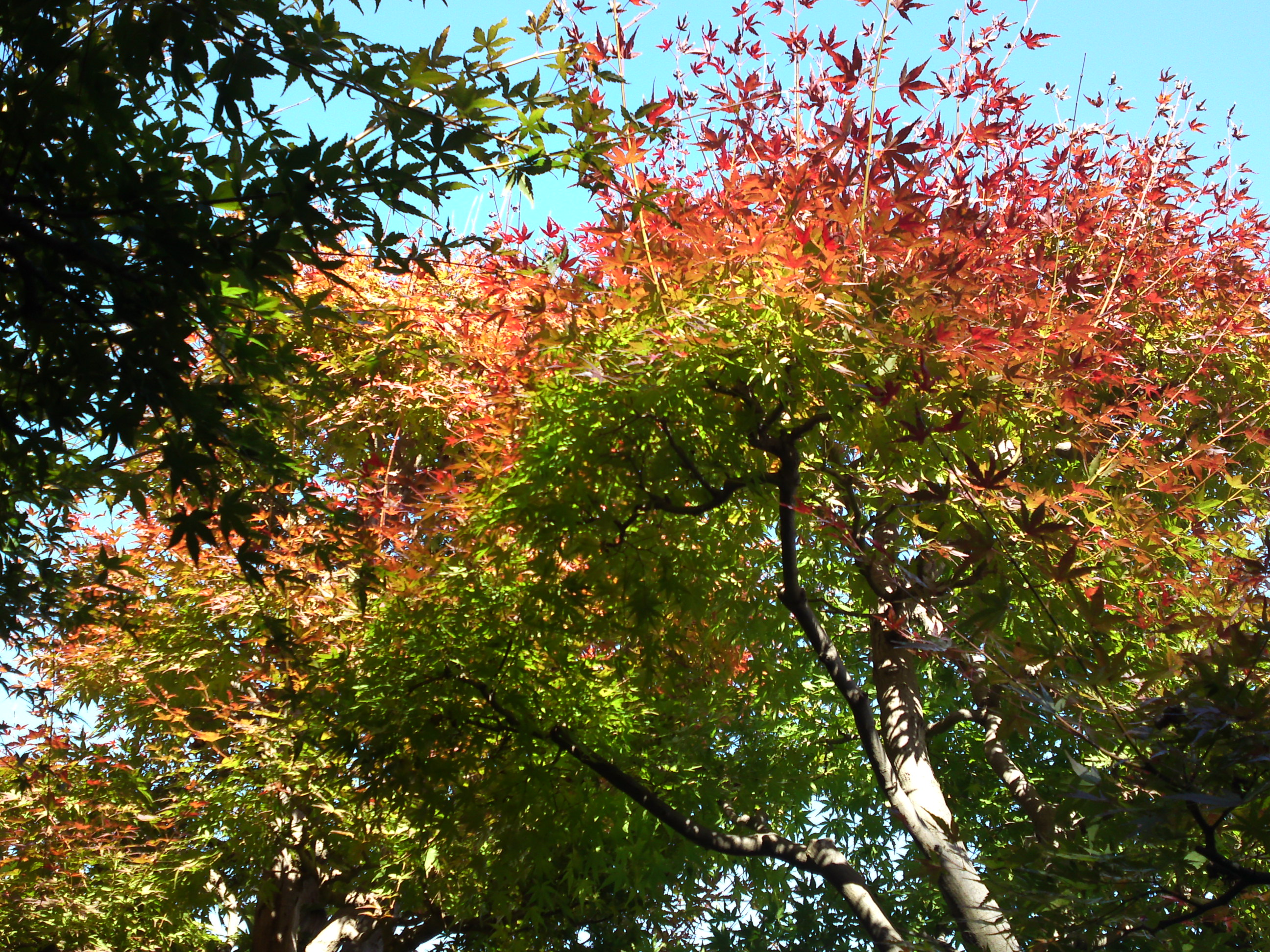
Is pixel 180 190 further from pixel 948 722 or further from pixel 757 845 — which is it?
pixel 948 722

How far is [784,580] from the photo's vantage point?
529cm

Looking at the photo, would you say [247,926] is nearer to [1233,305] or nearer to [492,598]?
[492,598]

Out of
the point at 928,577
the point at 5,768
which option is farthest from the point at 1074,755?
the point at 5,768

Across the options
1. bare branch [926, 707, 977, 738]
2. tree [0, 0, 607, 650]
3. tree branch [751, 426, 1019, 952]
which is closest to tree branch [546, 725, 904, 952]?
tree branch [751, 426, 1019, 952]

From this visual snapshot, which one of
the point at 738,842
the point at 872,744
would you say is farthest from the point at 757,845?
the point at 872,744

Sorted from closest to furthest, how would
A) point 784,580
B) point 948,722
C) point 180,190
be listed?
point 180,190, point 784,580, point 948,722

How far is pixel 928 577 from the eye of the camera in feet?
22.6

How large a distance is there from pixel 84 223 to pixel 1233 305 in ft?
26.5

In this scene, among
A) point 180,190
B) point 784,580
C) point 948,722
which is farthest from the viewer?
point 948,722

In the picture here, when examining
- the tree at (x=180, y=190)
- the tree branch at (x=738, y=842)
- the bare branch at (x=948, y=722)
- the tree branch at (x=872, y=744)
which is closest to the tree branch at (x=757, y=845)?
the tree branch at (x=738, y=842)

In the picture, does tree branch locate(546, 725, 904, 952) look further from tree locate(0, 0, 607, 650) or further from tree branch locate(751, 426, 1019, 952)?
tree locate(0, 0, 607, 650)

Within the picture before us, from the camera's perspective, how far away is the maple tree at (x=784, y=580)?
3.41 meters

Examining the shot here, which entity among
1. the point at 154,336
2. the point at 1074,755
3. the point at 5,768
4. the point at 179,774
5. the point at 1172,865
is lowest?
the point at 1172,865

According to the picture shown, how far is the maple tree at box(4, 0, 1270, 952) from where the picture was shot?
341cm
